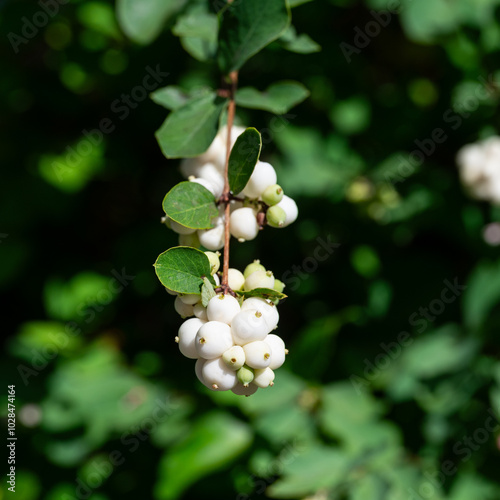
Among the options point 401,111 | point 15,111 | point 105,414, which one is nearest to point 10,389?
point 105,414

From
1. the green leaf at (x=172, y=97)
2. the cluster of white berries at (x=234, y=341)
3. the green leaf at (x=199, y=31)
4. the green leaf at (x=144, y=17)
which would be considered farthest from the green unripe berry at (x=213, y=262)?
the green leaf at (x=144, y=17)

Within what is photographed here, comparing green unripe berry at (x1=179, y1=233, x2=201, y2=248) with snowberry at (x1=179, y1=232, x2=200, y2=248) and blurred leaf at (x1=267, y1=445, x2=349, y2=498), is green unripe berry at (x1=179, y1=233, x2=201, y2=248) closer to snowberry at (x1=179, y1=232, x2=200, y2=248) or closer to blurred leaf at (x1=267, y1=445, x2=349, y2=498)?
snowberry at (x1=179, y1=232, x2=200, y2=248)

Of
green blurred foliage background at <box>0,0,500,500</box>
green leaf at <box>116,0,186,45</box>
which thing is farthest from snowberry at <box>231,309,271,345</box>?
green blurred foliage background at <box>0,0,500,500</box>

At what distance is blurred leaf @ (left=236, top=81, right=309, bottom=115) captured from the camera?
134 centimetres

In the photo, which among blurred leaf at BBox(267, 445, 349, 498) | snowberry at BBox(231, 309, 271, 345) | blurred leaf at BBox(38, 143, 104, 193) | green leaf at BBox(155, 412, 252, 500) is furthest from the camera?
blurred leaf at BBox(38, 143, 104, 193)

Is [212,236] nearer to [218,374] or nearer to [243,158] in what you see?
[243,158]

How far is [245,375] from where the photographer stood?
95 cm

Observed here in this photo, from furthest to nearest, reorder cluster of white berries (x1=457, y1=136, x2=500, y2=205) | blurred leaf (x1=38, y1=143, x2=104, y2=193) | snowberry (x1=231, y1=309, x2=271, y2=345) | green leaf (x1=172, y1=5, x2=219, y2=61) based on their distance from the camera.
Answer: blurred leaf (x1=38, y1=143, x2=104, y2=193) < cluster of white berries (x1=457, y1=136, x2=500, y2=205) < green leaf (x1=172, y1=5, x2=219, y2=61) < snowberry (x1=231, y1=309, x2=271, y2=345)

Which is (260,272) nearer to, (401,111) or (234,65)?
(234,65)

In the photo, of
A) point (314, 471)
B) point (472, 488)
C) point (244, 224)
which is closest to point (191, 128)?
point (244, 224)

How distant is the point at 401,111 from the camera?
246cm

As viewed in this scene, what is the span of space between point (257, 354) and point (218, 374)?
82 mm

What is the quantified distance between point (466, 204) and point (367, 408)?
3.33ft

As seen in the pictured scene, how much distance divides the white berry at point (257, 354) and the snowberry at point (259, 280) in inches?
4.4
